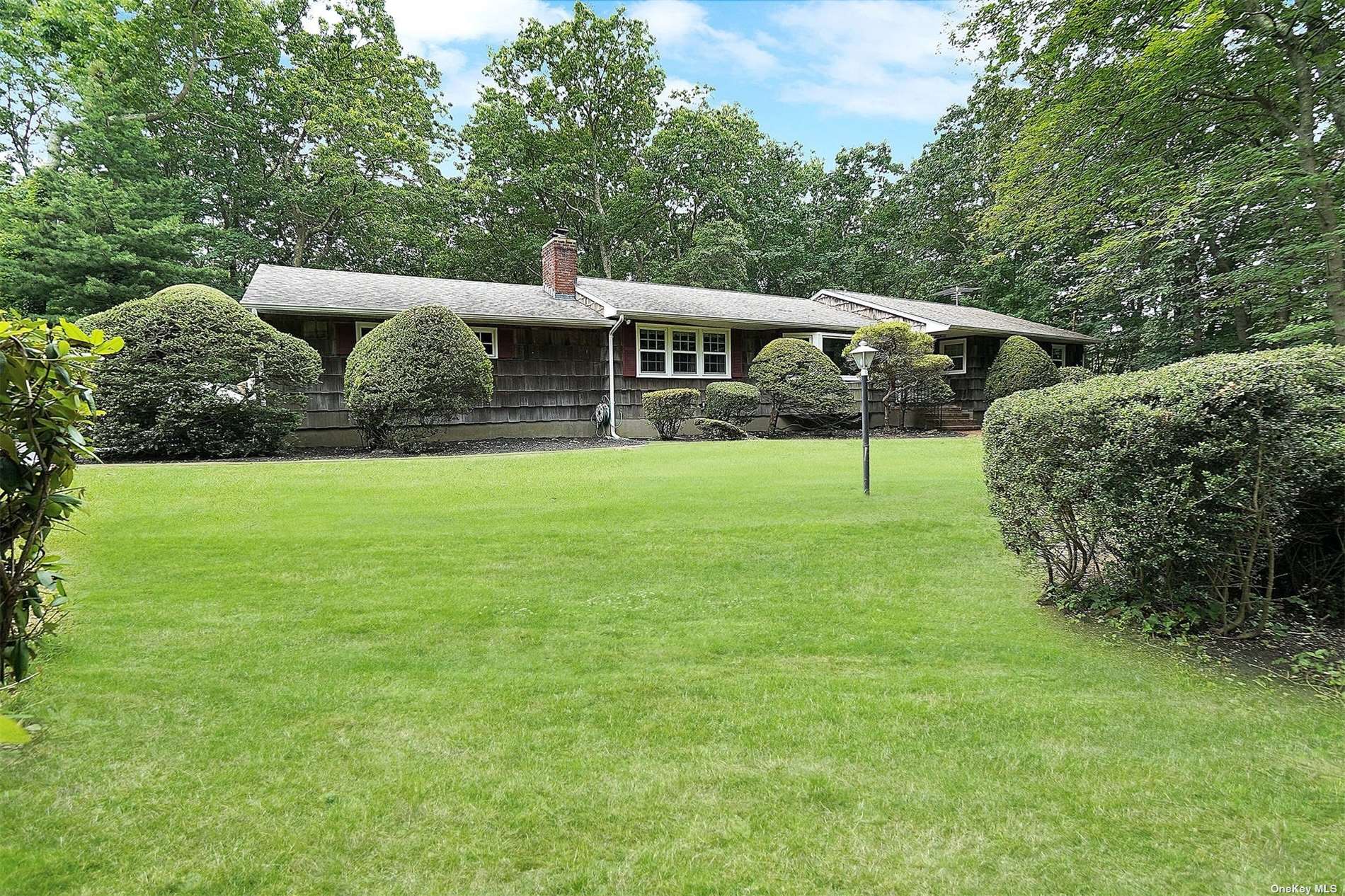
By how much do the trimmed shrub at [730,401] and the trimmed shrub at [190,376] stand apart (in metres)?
9.00

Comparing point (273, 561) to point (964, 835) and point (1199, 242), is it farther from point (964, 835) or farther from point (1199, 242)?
point (1199, 242)

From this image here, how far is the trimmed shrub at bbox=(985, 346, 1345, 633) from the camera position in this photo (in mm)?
3111

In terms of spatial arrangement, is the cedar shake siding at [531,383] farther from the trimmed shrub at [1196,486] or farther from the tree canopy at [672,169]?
the trimmed shrub at [1196,486]

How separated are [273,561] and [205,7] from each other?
97.7 feet

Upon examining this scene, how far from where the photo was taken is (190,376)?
10.5 metres

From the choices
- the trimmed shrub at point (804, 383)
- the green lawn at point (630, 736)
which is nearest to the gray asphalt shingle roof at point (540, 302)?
the trimmed shrub at point (804, 383)

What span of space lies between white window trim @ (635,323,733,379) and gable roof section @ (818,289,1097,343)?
7.08 meters

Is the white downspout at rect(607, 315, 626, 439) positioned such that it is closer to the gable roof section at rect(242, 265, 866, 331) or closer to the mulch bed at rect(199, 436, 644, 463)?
the gable roof section at rect(242, 265, 866, 331)

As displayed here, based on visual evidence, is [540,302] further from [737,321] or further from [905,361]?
[905,361]

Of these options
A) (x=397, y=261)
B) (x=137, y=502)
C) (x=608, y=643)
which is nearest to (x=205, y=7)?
(x=397, y=261)

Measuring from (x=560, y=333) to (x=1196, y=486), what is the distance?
1481 centimetres

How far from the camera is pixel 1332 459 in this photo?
305 centimetres

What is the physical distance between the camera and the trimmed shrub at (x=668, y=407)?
15828 mm

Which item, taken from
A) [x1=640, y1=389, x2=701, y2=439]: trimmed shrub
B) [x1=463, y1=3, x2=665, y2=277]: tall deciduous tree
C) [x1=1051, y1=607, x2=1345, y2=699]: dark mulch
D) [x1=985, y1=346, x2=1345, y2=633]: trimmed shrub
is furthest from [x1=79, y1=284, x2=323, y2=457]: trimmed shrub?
[x1=463, y1=3, x2=665, y2=277]: tall deciduous tree
